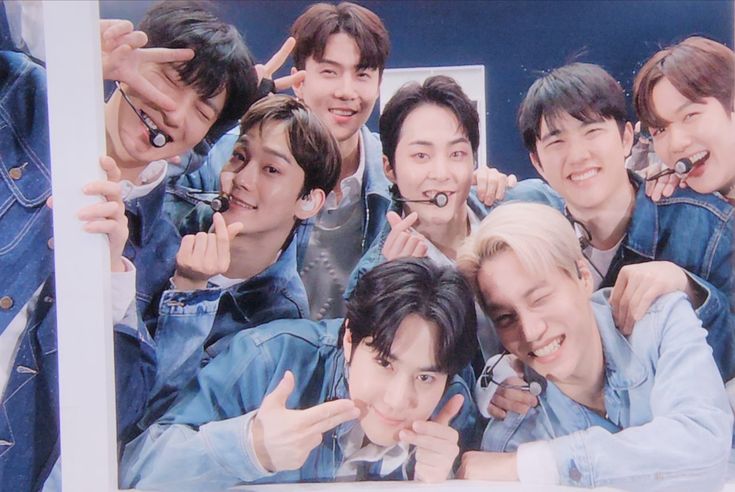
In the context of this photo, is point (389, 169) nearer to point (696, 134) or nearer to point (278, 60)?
point (278, 60)

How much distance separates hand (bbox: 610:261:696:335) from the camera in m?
1.83

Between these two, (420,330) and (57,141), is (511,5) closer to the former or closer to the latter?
(420,330)

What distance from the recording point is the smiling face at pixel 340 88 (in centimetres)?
180

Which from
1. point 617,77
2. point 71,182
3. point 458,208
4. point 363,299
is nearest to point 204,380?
point 363,299

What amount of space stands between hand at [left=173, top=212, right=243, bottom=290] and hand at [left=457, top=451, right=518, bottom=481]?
2.60ft

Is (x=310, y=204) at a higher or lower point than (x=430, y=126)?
lower

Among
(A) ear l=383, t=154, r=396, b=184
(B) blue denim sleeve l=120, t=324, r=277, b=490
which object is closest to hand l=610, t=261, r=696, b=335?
(A) ear l=383, t=154, r=396, b=184

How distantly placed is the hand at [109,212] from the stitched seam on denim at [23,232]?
7.4 inches

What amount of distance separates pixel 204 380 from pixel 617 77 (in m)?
1.30

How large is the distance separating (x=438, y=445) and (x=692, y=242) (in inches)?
32.9

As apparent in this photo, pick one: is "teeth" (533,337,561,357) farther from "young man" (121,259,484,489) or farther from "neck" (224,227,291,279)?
"neck" (224,227,291,279)

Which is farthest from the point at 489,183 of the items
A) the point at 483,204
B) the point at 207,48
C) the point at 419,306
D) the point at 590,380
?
the point at 207,48

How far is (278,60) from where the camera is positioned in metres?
1.82

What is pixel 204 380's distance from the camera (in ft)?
5.99
